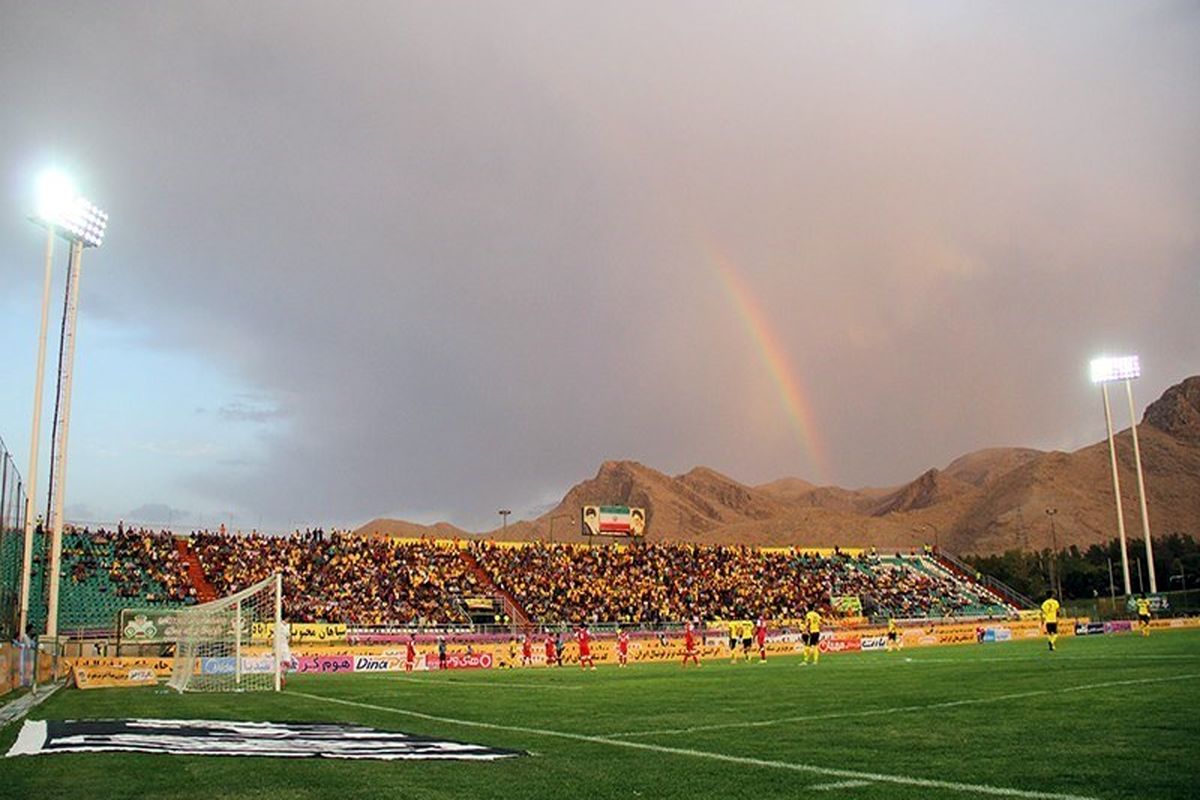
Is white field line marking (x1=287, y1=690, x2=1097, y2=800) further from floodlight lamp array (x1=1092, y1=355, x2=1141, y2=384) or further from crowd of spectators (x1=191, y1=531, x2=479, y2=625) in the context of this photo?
floodlight lamp array (x1=1092, y1=355, x2=1141, y2=384)

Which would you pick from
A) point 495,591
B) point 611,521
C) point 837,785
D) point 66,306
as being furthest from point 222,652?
point 611,521

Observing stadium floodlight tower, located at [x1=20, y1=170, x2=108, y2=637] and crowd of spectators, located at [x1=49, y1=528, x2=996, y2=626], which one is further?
crowd of spectators, located at [x1=49, y1=528, x2=996, y2=626]

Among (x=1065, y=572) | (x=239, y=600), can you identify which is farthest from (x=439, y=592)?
(x=1065, y=572)

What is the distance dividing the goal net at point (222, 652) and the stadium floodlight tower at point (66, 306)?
5.24m

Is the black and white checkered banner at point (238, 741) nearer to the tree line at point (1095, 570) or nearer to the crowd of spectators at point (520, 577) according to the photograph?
the crowd of spectators at point (520, 577)

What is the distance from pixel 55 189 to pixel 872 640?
46.2m

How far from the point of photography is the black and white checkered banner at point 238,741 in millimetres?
10984

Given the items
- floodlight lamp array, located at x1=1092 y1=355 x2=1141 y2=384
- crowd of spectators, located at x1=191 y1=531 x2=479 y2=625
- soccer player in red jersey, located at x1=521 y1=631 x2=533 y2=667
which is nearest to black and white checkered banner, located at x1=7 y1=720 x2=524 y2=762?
→ soccer player in red jersey, located at x1=521 y1=631 x2=533 y2=667

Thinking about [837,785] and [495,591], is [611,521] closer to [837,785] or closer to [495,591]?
[495,591]

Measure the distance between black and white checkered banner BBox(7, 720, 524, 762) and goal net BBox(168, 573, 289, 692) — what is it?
12712 mm

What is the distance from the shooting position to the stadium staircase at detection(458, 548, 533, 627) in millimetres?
59375

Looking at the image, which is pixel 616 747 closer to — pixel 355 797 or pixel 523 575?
pixel 355 797

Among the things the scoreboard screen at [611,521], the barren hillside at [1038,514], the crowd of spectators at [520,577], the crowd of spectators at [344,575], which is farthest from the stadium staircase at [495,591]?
the barren hillside at [1038,514]

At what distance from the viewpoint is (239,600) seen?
2833 centimetres
